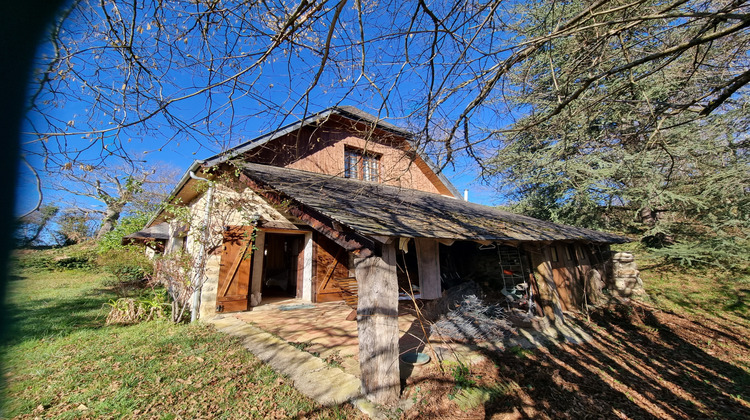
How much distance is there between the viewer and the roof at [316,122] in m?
3.01

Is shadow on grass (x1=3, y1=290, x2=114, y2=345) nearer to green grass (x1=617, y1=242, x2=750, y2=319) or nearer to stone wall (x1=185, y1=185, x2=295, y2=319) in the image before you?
stone wall (x1=185, y1=185, x2=295, y2=319)

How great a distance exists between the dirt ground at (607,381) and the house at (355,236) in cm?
99

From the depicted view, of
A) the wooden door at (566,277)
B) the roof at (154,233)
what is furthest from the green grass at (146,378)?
the wooden door at (566,277)

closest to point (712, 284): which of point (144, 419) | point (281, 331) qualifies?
point (281, 331)

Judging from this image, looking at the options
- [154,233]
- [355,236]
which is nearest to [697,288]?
[355,236]

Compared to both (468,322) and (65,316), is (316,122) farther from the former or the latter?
(65,316)

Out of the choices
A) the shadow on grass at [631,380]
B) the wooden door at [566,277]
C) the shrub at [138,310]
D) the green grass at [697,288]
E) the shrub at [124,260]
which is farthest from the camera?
the green grass at [697,288]

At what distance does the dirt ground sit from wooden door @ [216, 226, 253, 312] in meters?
4.99

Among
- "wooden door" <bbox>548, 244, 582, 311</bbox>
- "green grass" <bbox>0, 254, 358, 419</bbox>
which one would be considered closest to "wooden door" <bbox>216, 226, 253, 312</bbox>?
"green grass" <bbox>0, 254, 358, 419</bbox>

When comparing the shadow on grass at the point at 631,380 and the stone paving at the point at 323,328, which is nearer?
the shadow on grass at the point at 631,380

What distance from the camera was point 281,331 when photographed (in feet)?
18.2

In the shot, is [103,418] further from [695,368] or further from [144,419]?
[695,368]

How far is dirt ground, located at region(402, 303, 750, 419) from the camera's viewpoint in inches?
138

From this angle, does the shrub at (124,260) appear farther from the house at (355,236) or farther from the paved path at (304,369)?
the paved path at (304,369)
